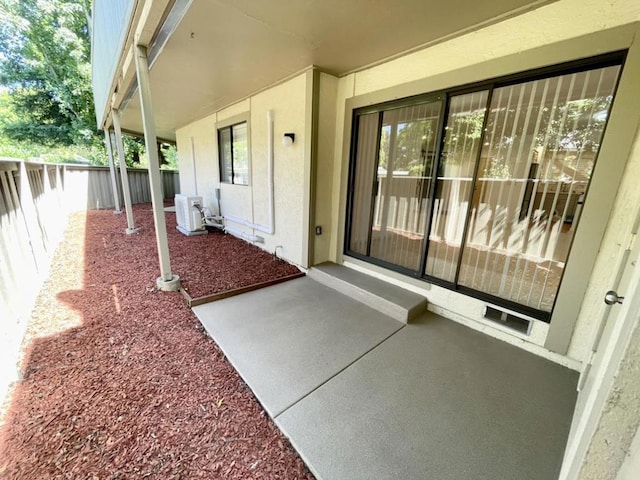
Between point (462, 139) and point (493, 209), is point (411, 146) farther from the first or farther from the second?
point (493, 209)

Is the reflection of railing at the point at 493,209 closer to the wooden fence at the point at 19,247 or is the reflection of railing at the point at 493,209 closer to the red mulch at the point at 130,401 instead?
the red mulch at the point at 130,401

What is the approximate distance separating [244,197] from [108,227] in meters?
3.78

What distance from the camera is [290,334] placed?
7.81 feet

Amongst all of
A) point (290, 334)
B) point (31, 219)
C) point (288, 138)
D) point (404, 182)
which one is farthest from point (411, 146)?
point (31, 219)

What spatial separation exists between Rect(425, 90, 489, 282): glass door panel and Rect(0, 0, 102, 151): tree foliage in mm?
18980

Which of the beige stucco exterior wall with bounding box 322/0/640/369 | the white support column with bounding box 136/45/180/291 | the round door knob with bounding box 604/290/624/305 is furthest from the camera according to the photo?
the white support column with bounding box 136/45/180/291

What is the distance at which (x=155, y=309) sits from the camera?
2695 mm

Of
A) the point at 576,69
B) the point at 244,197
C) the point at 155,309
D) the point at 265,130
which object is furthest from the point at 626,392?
the point at 244,197

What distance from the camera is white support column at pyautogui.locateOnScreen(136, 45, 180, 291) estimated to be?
2.63 metres

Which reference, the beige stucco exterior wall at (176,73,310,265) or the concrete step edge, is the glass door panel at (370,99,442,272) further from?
the beige stucco exterior wall at (176,73,310,265)

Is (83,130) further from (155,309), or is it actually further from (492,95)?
(492,95)

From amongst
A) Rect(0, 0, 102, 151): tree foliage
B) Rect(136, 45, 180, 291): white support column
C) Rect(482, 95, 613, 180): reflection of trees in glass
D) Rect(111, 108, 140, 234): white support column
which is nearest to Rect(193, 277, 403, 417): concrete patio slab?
Rect(136, 45, 180, 291): white support column

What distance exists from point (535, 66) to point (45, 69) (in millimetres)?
21505

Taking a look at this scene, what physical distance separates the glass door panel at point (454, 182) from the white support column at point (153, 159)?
3.01 metres
